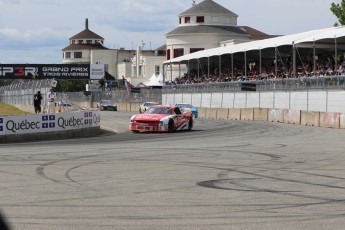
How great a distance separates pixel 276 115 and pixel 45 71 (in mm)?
39031

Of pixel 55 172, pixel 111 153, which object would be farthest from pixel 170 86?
pixel 55 172

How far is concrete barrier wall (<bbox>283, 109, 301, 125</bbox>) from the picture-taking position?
39438 millimetres

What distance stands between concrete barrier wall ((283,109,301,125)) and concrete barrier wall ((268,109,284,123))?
1.49 feet

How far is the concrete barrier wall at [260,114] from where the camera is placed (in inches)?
1781

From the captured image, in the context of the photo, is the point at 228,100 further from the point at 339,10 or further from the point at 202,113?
the point at 339,10

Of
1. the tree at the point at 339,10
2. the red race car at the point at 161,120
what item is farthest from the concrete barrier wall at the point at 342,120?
the tree at the point at 339,10

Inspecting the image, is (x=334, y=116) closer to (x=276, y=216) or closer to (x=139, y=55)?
(x=276, y=216)

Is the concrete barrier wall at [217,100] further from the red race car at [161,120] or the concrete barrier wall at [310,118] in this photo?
the red race car at [161,120]

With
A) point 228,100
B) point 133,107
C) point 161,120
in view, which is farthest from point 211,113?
point 133,107

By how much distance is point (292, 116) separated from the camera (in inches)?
1590

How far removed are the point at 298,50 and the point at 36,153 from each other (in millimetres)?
32984

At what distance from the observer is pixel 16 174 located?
14305 mm

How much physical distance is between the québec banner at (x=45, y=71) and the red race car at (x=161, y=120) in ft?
138

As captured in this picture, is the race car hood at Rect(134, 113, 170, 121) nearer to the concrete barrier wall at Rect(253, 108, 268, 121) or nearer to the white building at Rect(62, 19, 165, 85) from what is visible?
the concrete barrier wall at Rect(253, 108, 268, 121)
